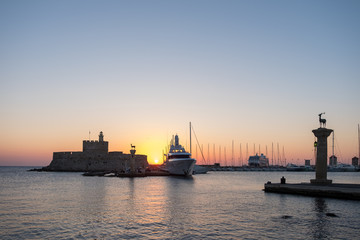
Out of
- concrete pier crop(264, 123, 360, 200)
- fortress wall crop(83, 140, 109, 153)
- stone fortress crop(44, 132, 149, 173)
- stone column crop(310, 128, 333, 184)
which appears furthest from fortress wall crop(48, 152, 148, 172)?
stone column crop(310, 128, 333, 184)

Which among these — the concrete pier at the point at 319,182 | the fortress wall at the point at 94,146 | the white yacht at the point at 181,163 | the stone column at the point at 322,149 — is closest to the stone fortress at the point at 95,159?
the fortress wall at the point at 94,146

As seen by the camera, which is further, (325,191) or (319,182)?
(319,182)

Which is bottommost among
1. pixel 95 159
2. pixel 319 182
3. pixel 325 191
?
pixel 95 159

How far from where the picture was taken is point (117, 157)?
131 meters

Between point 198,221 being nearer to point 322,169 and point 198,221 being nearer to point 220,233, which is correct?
point 220,233

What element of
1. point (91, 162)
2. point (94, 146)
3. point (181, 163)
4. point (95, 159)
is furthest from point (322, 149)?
point (91, 162)

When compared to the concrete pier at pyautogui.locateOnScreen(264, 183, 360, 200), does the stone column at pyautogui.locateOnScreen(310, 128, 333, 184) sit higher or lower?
higher

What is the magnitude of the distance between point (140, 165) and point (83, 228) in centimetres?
11997

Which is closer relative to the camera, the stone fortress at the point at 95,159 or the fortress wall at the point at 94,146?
the stone fortress at the point at 95,159

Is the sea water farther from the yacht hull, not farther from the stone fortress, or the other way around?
the stone fortress

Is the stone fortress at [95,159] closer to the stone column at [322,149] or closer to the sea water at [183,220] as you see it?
the stone column at [322,149]

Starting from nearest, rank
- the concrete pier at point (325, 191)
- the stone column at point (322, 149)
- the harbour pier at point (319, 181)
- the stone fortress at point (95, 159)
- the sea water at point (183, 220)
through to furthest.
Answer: the sea water at point (183, 220)
the concrete pier at point (325, 191)
the harbour pier at point (319, 181)
the stone column at point (322, 149)
the stone fortress at point (95, 159)

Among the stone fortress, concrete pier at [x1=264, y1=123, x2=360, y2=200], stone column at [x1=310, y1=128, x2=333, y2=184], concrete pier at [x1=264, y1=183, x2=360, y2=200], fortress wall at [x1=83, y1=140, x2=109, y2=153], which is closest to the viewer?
concrete pier at [x1=264, y1=183, x2=360, y2=200]

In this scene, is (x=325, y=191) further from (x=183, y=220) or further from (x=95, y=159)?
(x=95, y=159)
